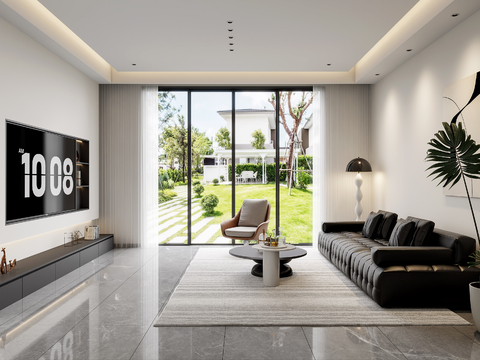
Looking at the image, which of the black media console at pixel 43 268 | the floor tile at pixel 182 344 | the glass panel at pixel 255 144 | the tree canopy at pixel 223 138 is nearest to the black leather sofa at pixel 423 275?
the floor tile at pixel 182 344

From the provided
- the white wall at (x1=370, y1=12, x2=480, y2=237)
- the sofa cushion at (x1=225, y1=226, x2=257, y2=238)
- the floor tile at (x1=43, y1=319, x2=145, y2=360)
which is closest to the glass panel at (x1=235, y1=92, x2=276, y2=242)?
the sofa cushion at (x1=225, y1=226, x2=257, y2=238)

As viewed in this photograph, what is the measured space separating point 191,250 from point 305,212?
11.2ft

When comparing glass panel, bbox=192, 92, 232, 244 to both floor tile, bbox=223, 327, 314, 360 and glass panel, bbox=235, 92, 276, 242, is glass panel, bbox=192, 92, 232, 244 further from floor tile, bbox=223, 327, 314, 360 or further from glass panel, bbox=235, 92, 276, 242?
floor tile, bbox=223, 327, 314, 360

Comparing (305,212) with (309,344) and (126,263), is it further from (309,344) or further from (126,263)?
(309,344)

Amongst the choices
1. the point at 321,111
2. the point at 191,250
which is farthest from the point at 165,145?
the point at 321,111

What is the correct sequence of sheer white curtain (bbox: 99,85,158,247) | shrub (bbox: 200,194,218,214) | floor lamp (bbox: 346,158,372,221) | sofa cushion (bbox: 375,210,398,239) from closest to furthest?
sofa cushion (bbox: 375,210,398,239) < floor lamp (bbox: 346,158,372,221) < sheer white curtain (bbox: 99,85,158,247) < shrub (bbox: 200,194,218,214)

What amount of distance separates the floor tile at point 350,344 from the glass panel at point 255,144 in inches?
172

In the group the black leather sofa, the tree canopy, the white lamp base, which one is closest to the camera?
the black leather sofa

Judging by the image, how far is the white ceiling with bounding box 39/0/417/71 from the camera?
3816mm

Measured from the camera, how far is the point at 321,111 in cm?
680

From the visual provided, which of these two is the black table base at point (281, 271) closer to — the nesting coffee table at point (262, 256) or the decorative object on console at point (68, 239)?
the nesting coffee table at point (262, 256)

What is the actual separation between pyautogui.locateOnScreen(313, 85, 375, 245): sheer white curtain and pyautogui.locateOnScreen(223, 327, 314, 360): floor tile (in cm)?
401

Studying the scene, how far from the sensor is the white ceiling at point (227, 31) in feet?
A: 12.5

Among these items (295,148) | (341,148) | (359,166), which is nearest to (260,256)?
(359,166)
